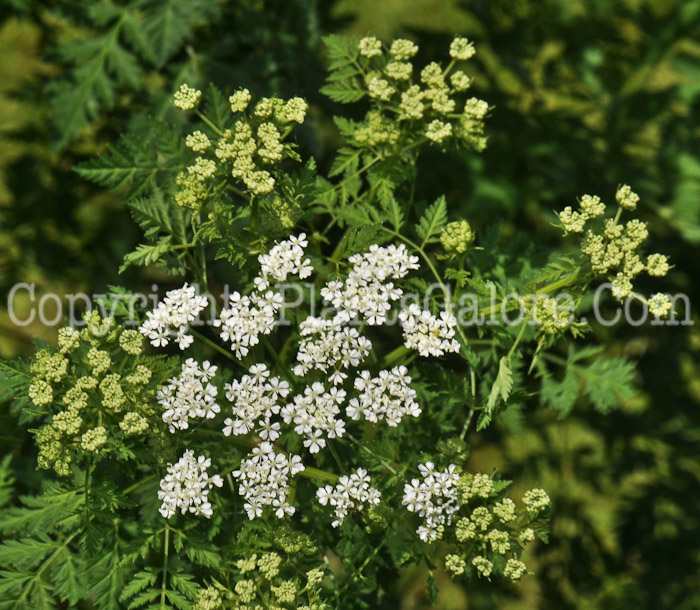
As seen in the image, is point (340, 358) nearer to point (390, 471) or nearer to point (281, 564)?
point (390, 471)

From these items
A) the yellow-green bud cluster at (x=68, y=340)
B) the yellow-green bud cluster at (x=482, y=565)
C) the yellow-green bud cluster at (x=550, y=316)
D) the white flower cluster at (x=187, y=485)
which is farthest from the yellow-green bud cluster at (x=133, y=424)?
the yellow-green bud cluster at (x=550, y=316)

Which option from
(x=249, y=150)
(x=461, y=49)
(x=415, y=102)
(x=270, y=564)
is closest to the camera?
(x=270, y=564)

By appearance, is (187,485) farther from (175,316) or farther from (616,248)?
(616,248)

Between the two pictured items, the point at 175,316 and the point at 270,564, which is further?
the point at 175,316

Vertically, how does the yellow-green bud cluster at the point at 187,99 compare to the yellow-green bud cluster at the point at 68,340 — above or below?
above

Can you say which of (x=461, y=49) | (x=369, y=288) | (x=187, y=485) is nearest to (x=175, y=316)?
(x=187, y=485)

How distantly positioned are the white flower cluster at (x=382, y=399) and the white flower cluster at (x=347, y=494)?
0.24 metres

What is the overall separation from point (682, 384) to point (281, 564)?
4.31 metres

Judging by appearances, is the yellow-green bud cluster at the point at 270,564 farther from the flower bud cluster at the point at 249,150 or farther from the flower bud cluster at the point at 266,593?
the flower bud cluster at the point at 249,150

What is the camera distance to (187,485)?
9.14 ft

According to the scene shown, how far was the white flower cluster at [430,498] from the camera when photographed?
2.80 meters

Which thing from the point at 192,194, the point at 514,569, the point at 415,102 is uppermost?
the point at 415,102

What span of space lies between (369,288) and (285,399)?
24.5 inches

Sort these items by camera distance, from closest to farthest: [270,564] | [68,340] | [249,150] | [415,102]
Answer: [270,564], [249,150], [68,340], [415,102]
